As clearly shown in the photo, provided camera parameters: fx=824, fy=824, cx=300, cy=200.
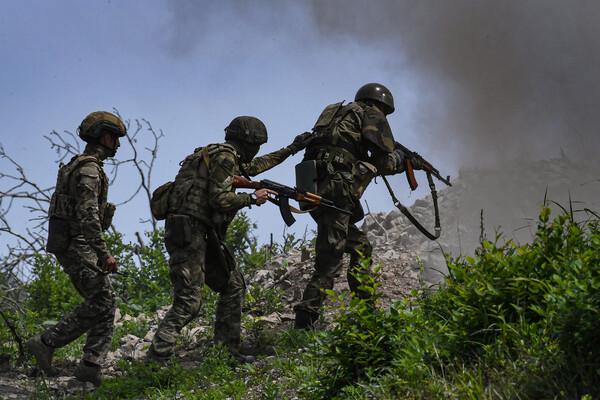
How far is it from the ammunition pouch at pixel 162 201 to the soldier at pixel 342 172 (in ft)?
4.37

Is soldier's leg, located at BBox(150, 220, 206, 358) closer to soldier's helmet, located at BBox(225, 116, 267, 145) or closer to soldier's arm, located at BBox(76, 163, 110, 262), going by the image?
soldier's arm, located at BBox(76, 163, 110, 262)

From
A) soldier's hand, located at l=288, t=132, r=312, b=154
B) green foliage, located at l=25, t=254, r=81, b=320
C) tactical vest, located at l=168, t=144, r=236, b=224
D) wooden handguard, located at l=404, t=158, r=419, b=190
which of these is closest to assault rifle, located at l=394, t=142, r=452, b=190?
wooden handguard, located at l=404, t=158, r=419, b=190

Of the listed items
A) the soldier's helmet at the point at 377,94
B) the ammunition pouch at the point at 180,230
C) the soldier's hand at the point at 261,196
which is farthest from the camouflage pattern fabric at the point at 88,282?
the soldier's helmet at the point at 377,94

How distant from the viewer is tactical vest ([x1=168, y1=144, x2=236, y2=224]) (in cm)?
676

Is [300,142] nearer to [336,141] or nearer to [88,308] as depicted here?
[336,141]

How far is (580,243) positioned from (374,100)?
3.47 metres

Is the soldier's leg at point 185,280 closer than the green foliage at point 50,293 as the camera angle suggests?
Yes

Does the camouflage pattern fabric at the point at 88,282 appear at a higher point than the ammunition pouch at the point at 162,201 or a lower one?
lower

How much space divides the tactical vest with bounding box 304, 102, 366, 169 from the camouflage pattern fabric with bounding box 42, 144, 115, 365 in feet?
6.25

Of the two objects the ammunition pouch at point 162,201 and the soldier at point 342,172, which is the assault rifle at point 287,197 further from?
the ammunition pouch at point 162,201

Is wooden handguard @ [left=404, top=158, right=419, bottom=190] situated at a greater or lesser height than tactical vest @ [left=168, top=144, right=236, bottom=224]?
greater

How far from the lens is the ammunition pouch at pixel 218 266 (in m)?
7.01

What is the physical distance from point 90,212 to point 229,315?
4.92 ft

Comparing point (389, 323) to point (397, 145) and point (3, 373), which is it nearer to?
point (397, 145)
